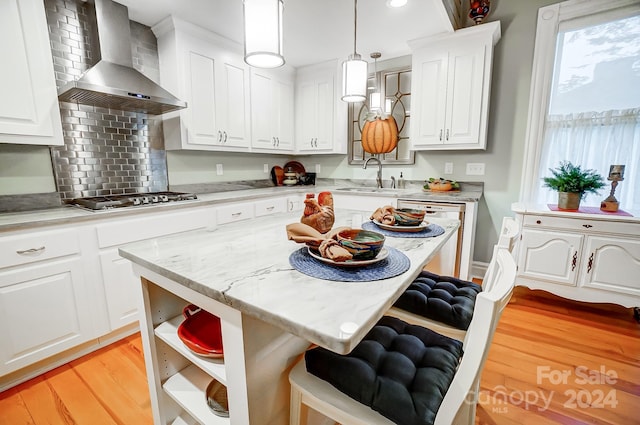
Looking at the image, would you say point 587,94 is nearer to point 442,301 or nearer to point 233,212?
point 442,301

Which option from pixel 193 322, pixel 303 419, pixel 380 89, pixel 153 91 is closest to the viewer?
pixel 303 419

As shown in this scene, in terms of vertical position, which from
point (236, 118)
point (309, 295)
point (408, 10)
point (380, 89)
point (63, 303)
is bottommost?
point (63, 303)

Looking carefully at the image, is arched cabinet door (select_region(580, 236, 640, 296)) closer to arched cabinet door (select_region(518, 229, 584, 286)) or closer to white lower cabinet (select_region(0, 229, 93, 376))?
arched cabinet door (select_region(518, 229, 584, 286))

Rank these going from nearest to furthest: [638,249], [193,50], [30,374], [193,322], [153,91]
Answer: [193,322] < [30,374] < [638,249] < [153,91] < [193,50]

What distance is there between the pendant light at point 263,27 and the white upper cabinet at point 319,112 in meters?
2.33

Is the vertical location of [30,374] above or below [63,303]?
below

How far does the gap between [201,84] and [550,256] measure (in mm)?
3297

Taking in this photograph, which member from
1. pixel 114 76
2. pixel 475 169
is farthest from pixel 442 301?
pixel 114 76

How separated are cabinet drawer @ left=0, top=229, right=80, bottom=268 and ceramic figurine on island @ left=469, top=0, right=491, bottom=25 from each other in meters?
3.57

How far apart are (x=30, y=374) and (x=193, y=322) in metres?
1.47

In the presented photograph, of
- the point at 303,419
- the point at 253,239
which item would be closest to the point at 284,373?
the point at 303,419

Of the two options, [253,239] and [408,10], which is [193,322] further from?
[408,10]

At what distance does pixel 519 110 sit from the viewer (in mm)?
2611

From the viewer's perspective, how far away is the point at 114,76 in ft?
6.42
